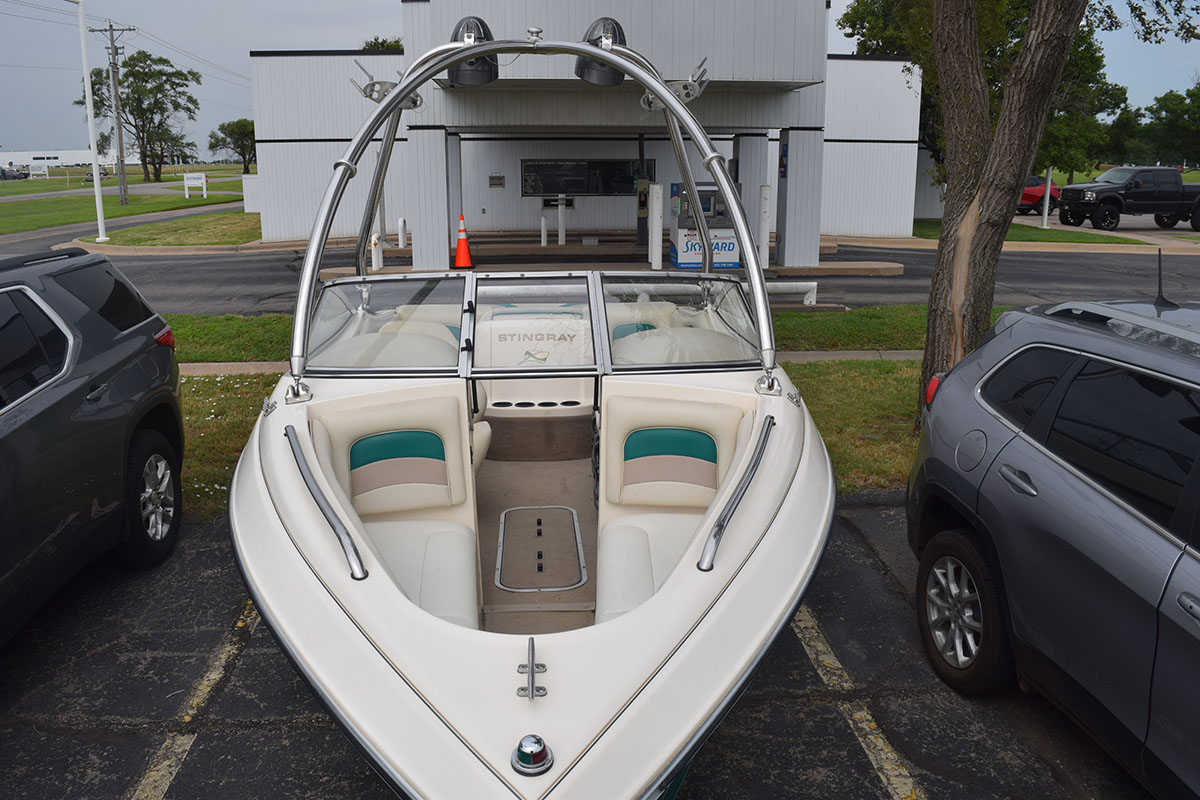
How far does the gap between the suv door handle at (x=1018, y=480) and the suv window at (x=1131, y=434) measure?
151mm

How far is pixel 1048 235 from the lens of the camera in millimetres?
27156

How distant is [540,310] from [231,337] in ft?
23.0

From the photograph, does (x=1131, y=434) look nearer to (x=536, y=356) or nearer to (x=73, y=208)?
(x=536, y=356)

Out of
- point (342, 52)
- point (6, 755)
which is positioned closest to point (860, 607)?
point (6, 755)

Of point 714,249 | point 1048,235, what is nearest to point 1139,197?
point 1048,235

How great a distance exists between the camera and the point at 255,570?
3359 mm

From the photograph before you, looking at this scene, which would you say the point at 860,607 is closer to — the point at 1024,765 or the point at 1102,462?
the point at 1024,765

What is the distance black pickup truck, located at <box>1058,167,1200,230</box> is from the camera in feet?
98.7

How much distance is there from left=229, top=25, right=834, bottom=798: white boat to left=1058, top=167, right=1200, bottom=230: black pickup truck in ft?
94.0

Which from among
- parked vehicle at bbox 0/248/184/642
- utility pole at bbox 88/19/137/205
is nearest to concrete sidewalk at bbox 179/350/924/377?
parked vehicle at bbox 0/248/184/642

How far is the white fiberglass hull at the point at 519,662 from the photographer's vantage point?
2570 millimetres

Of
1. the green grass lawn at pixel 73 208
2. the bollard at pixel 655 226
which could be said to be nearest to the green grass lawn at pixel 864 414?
the bollard at pixel 655 226

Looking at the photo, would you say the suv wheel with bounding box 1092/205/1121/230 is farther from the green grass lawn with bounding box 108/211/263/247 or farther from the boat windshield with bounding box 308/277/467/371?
the boat windshield with bounding box 308/277/467/371

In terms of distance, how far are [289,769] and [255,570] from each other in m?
0.82
